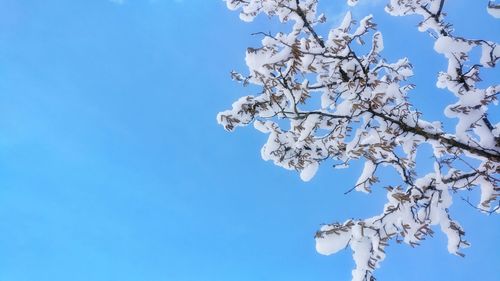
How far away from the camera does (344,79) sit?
5.75 metres

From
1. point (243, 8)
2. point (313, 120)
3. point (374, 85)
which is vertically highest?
point (243, 8)

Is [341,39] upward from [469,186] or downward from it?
upward

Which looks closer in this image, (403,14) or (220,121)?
(220,121)

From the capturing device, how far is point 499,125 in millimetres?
5461

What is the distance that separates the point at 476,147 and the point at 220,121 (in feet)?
11.2

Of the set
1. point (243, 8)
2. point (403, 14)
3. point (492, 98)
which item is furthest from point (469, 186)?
point (243, 8)

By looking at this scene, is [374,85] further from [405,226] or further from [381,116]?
[405,226]

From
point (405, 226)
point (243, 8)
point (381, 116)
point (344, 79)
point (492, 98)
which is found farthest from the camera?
point (243, 8)

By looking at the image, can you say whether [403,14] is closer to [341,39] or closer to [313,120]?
[341,39]

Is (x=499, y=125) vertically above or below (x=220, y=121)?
below

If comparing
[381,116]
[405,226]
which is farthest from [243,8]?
[405,226]

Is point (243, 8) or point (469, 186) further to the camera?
point (243, 8)

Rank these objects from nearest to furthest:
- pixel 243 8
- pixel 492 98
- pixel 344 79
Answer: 1. pixel 492 98
2. pixel 344 79
3. pixel 243 8

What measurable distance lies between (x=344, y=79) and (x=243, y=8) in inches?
119
